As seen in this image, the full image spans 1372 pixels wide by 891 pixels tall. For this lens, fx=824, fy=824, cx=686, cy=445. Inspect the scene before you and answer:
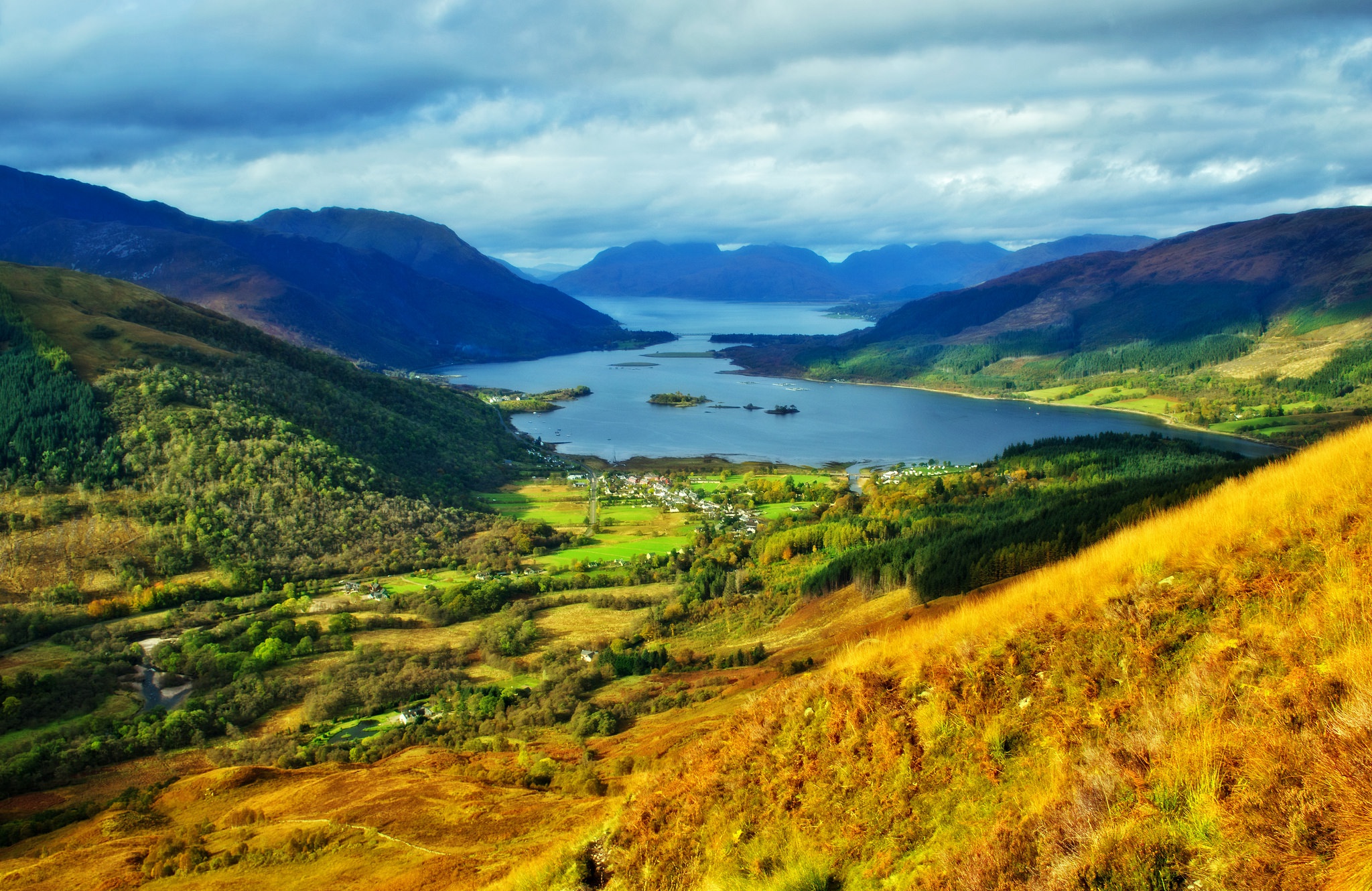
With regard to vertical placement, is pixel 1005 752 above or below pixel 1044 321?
below

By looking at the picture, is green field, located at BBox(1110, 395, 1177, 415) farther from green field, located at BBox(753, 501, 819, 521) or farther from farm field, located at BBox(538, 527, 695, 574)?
farm field, located at BBox(538, 527, 695, 574)

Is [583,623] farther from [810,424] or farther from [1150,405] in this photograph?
[1150,405]

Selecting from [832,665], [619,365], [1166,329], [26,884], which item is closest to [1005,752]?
[832,665]

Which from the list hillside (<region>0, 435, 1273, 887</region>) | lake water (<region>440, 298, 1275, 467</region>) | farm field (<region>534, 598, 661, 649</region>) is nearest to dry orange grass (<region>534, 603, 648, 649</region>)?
farm field (<region>534, 598, 661, 649</region>)

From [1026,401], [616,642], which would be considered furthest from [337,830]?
[1026,401]

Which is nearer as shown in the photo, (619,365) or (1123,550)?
(1123,550)

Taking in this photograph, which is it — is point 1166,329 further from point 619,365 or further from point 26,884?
point 26,884

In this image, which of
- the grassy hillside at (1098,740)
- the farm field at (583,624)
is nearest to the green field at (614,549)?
the farm field at (583,624)
